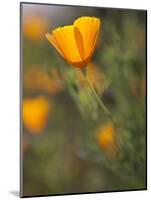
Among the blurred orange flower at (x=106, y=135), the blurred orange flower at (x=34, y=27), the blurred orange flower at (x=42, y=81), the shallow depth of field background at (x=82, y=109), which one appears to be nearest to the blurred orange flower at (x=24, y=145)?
the shallow depth of field background at (x=82, y=109)

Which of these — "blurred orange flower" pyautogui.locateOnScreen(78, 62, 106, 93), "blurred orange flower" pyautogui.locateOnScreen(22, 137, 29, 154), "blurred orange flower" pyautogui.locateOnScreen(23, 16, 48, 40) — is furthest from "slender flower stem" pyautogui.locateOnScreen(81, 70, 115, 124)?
"blurred orange flower" pyautogui.locateOnScreen(22, 137, 29, 154)

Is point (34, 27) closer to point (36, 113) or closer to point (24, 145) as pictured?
point (36, 113)

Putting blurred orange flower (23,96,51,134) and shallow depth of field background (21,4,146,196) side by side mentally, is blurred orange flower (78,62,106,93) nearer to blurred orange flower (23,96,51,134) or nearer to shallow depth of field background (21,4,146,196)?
shallow depth of field background (21,4,146,196)

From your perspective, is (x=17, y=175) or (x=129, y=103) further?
(x=129, y=103)

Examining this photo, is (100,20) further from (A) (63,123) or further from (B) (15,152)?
(B) (15,152)

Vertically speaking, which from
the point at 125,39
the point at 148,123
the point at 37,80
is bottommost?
the point at 148,123

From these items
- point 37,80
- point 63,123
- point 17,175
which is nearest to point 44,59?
point 37,80

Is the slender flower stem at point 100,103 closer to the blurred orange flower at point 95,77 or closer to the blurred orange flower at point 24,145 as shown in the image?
the blurred orange flower at point 95,77
